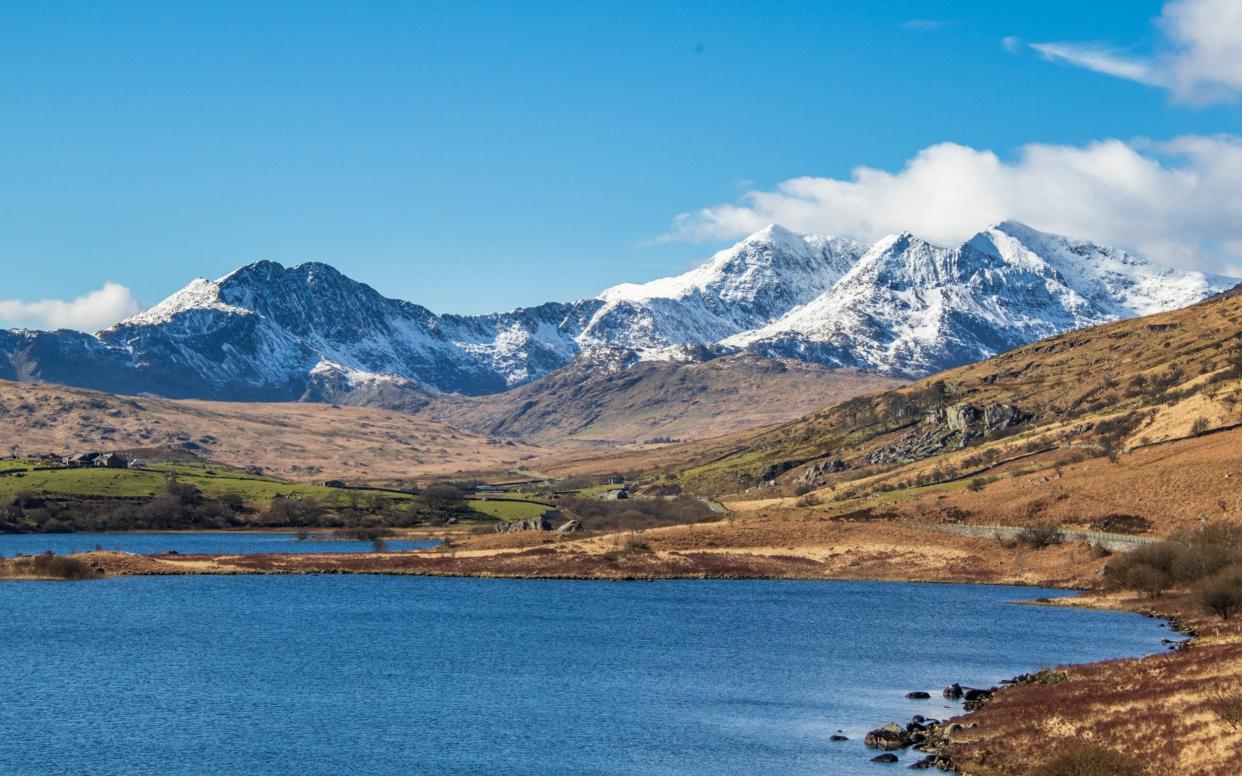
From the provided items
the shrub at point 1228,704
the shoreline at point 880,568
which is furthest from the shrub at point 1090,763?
the shoreline at point 880,568

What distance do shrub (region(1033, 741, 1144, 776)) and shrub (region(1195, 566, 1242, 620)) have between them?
146 ft

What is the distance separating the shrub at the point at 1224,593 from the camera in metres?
84.3

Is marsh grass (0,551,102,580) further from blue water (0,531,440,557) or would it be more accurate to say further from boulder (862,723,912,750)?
boulder (862,723,912,750)

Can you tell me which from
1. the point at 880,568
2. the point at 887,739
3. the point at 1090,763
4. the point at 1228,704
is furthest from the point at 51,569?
the point at 1228,704

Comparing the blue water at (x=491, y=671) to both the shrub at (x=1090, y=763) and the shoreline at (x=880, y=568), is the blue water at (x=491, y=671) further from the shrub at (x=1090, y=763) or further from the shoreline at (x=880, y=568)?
the shrub at (x=1090, y=763)

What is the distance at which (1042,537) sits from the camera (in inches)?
5202

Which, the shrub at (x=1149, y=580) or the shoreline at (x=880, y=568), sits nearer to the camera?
the shoreline at (x=880, y=568)

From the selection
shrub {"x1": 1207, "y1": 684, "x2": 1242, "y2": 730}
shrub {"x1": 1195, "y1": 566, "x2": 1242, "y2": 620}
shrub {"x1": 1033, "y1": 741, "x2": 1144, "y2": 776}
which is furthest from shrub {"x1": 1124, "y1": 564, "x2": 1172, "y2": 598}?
shrub {"x1": 1033, "y1": 741, "x2": 1144, "y2": 776}

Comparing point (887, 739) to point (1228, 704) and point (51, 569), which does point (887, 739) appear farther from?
point (51, 569)

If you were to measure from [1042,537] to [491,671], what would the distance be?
7463 centimetres

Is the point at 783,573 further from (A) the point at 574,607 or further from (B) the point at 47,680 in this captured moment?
(B) the point at 47,680

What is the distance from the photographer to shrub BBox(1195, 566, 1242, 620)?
84.3 m

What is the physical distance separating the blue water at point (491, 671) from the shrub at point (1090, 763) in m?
7.74

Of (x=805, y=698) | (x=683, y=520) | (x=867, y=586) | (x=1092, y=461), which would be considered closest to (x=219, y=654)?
(x=805, y=698)
